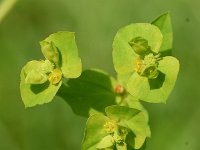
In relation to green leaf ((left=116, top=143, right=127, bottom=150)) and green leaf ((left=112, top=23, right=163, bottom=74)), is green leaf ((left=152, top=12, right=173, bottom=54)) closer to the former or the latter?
green leaf ((left=112, top=23, right=163, bottom=74))

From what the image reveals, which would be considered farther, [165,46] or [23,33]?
[23,33]

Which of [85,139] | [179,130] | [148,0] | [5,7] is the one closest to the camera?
[85,139]

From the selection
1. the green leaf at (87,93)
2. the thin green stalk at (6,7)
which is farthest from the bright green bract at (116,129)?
the thin green stalk at (6,7)

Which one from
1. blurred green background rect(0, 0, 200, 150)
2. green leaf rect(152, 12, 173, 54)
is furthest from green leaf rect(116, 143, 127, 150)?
blurred green background rect(0, 0, 200, 150)

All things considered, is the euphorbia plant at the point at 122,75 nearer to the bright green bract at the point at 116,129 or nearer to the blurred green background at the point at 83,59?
the bright green bract at the point at 116,129

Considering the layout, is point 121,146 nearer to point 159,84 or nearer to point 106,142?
point 106,142

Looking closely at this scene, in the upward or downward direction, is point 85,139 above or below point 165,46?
below

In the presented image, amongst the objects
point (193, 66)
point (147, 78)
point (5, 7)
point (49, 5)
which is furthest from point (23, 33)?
point (147, 78)

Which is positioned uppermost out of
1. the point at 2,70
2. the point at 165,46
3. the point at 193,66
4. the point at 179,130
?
the point at 165,46

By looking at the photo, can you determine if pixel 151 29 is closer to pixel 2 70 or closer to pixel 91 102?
pixel 91 102
